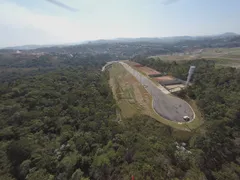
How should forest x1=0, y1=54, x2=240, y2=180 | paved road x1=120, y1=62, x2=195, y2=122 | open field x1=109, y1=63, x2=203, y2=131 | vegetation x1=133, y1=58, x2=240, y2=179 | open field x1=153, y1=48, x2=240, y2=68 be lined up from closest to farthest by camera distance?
forest x1=0, y1=54, x2=240, y2=180 → vegetation x1=133, y1=58, x2=240, y2=179 → open field x1=109, y1=63, x2=203, y2=131 → paved road x1=120, y1=62, x2=195, y2=122 → open field x1=153, y1=48, x2=240, y2=68

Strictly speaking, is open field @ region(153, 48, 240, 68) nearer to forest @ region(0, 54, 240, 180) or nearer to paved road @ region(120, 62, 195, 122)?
paved road @ region(120, 62, 195, 122)

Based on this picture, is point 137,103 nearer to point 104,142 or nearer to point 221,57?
point 104,142

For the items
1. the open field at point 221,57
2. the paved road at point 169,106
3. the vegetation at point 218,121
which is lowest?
the open field at point 221,57

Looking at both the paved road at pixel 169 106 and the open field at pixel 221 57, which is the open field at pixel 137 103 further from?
the open field at pixel 221 57

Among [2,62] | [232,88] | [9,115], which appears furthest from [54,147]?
[2,62]

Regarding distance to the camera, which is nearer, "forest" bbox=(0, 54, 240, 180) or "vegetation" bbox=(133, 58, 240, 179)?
"forest" bbox=(0, 54, 240, 180)

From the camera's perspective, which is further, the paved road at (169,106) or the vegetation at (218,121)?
the paved road at (169,106)

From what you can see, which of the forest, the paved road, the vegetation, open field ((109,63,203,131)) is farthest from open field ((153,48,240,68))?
open field ((109,63,203,131))

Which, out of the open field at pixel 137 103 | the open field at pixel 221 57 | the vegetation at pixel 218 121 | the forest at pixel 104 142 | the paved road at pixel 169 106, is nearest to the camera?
the forest at pixel 104 142

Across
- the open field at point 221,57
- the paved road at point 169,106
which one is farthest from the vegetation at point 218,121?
the open field at point 221,57
